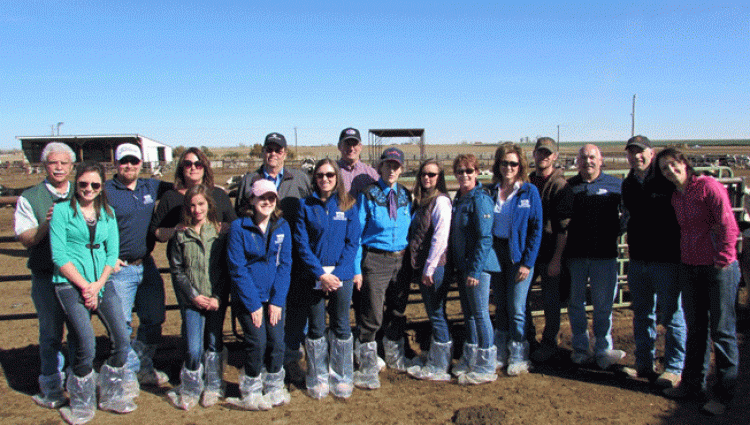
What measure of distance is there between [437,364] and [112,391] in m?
2.54

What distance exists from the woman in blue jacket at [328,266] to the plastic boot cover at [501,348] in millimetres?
1331

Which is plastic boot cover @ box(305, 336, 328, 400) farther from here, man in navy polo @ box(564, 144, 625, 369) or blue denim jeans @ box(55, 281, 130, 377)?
man in navy polo @ box(564, 144, 625, 369)

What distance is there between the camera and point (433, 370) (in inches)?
164

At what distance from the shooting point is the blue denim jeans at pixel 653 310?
12.4ft

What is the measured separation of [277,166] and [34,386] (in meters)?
2.68

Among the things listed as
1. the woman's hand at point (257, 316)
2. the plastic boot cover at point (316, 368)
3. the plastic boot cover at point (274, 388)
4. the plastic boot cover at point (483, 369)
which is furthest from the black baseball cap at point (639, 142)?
the plastic boot cover at point (274, 388)

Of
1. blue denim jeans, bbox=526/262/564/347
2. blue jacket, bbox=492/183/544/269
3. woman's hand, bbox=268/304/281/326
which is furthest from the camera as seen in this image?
blue denim jeans, bbox=526/262/564/347

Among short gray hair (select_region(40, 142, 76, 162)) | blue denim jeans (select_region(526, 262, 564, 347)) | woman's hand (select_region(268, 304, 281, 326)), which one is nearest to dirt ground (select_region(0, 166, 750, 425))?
blue denim jeans (select_region(526, 262, 564, 347))

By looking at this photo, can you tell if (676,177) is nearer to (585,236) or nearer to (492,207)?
(585,236)

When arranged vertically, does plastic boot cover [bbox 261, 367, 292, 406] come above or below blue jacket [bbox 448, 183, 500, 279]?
below

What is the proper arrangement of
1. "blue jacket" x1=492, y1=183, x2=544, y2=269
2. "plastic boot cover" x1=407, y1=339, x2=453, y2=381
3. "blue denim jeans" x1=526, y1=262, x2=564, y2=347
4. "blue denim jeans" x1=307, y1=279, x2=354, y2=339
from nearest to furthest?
"blue denim jeans" x1=307, y1=279, x2=354, y2=339, "blue jacket" x1=492, y1=183, x2=544, y2=269, "plastic boot cover" x1=407, y1=339, x2=453, y2=381, "blue denim jeans" x1=526, y1=262, x2=564, y2=347

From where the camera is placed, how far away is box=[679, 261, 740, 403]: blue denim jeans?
11.4ft

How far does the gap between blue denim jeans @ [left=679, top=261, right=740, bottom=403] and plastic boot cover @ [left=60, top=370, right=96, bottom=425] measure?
4.41 metres

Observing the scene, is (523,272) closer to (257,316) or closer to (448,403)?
(448,403)
